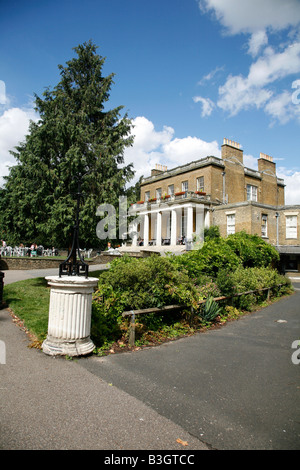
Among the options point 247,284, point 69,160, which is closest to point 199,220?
point 247,284

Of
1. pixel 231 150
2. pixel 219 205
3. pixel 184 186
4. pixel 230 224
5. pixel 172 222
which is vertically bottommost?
pixel 230 224

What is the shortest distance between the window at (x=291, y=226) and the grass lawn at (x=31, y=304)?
78.8 ft

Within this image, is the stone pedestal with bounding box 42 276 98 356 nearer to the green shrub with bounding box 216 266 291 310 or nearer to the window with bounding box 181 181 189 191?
the green shrub with bounding box 216 266 291 310

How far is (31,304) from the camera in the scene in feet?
28.9

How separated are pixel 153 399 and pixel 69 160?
9.64m

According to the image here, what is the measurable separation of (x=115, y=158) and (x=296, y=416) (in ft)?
39.1

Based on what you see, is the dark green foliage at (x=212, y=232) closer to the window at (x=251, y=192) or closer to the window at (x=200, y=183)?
the window at (x=200, y=183)

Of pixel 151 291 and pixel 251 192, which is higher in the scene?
pixel 251 192

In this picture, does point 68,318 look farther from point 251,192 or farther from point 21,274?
point 251,192

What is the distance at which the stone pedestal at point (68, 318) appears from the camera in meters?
4.86

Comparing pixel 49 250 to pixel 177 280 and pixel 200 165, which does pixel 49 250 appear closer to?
pixel 200 165

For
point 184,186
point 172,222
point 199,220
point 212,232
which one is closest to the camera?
point 212,232

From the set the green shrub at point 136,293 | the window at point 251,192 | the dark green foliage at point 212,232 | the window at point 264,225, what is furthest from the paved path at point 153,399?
the window at point 251,192

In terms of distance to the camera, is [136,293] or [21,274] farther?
[21,274]
